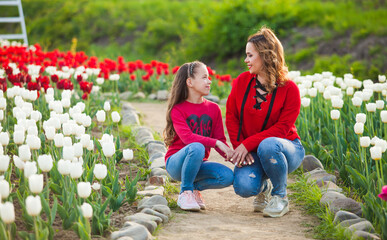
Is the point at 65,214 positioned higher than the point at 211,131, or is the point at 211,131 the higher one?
the point at 211,131

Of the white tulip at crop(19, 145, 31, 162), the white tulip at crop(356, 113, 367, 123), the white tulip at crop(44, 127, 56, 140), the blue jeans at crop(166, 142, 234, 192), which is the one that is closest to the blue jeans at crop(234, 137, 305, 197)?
the blue jeans at crop(166, 142, 234, 192)

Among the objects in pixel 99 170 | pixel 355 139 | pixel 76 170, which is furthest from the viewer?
pixel 355 139

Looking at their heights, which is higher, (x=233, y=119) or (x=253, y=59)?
(x=253, y=59)

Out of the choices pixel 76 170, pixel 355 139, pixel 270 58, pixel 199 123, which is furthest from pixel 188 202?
pixel 355 139

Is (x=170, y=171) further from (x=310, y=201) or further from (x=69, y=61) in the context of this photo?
(x=69, y=61)

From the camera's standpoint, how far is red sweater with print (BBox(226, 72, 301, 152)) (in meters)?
3.69

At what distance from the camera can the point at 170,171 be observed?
3.79 meters

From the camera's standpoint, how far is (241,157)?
3645 millimetres

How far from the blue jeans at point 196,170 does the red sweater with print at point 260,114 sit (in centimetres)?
26

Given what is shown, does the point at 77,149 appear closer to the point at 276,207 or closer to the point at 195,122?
the point at 195,122

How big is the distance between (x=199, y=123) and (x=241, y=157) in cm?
41

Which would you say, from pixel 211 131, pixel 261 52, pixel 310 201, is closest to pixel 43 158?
pixel 211 131

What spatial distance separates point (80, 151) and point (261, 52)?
1.45 metres

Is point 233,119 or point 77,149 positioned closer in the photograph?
point 77,149
